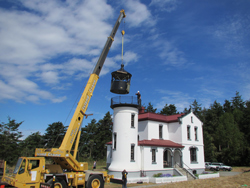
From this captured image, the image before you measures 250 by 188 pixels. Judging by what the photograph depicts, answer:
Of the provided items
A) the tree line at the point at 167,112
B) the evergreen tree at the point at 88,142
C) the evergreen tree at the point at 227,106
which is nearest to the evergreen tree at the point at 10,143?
the tree line at the point at 167,112

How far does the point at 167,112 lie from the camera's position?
64.9m

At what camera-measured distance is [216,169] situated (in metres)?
36.4

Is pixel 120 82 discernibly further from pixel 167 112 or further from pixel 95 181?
pixel 167 112

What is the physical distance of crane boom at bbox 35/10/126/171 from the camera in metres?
12.6

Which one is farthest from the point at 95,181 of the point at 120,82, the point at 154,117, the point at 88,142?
the point at 88,142

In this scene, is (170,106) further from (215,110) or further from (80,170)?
(80,170)

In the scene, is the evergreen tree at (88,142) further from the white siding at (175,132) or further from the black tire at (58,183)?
the black tire at (58,183)

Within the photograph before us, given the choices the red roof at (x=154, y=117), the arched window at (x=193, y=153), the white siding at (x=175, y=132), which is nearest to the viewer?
the red roof at (x=154, y=117)

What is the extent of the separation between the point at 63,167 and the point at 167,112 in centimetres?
5413

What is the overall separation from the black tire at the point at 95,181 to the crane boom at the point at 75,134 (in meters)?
0.99

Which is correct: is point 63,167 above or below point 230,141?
below

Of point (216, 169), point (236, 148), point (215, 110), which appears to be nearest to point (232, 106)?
point (215, 110)

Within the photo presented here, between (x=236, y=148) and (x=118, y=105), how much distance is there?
34956mm

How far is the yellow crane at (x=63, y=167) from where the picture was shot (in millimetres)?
11523
